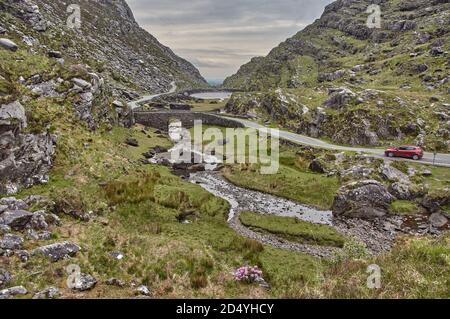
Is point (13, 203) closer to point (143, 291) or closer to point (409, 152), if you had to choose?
point (143, 291)

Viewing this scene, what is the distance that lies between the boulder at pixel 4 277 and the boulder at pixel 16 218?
6.20m

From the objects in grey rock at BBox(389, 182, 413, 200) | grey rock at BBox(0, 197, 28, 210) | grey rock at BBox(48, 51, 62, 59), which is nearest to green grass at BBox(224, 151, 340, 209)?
grey rock at BBox(389, 182, 413, 200)

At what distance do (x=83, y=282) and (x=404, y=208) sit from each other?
40981 millimetres

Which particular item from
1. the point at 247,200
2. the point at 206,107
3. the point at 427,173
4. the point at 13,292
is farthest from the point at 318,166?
the point at 206,107

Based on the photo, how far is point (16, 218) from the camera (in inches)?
1104

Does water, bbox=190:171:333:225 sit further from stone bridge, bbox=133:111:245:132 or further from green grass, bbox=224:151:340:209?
stone bridge, bbox=133:111:245:132

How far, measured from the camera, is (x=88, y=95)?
6184 centimetres

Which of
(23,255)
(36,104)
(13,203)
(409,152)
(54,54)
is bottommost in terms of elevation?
(23,255)

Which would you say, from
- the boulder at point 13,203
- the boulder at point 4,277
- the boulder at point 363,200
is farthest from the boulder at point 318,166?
the boulder at point 4,277

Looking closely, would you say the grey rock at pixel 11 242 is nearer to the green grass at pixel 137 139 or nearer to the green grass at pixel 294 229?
the green grass at pixel 294 229

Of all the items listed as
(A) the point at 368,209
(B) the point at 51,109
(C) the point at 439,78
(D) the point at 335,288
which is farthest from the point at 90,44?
(D) the point at 335,288

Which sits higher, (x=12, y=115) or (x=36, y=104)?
(x=36, y=104)
